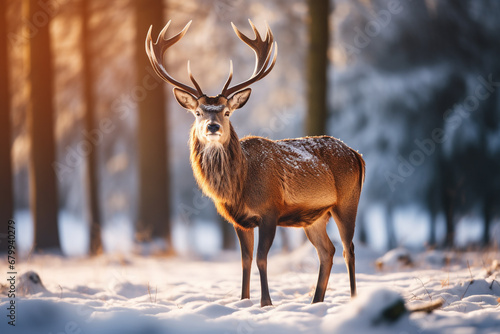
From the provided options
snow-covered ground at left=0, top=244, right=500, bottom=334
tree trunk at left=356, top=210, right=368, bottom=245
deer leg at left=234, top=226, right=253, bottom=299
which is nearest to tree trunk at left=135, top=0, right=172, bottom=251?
snow-covered ground at left=0, top=244, right=500, bottom=334

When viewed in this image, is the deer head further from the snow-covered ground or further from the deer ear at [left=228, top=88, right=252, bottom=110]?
the snow-covered ground

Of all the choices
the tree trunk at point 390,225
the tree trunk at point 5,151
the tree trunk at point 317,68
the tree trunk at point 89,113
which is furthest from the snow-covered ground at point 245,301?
the tree trunk at point 390,225

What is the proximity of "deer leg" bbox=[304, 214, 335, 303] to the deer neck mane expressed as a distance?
112 centimetres

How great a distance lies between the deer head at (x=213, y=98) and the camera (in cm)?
546

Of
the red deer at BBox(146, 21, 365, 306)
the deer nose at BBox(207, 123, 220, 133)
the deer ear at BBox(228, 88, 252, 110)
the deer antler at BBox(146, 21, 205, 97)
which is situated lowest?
the red deer at BBox(146, 21, 365, 306)

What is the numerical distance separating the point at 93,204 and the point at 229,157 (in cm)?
944

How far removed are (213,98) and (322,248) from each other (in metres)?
2.08

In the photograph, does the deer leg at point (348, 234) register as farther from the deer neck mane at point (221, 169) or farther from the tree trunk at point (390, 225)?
the tree trunk at point (390, 225)

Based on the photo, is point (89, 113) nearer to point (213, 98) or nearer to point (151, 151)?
point (151, 151)

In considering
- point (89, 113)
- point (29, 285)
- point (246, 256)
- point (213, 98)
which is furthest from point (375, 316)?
point (89, 113)

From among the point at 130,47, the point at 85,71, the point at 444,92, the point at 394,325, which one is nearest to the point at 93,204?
the point at 85,71

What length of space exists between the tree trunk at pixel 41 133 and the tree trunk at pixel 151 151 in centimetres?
184

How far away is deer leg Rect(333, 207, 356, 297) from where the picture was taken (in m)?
5.69

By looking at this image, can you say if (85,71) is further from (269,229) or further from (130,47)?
(269,229)
